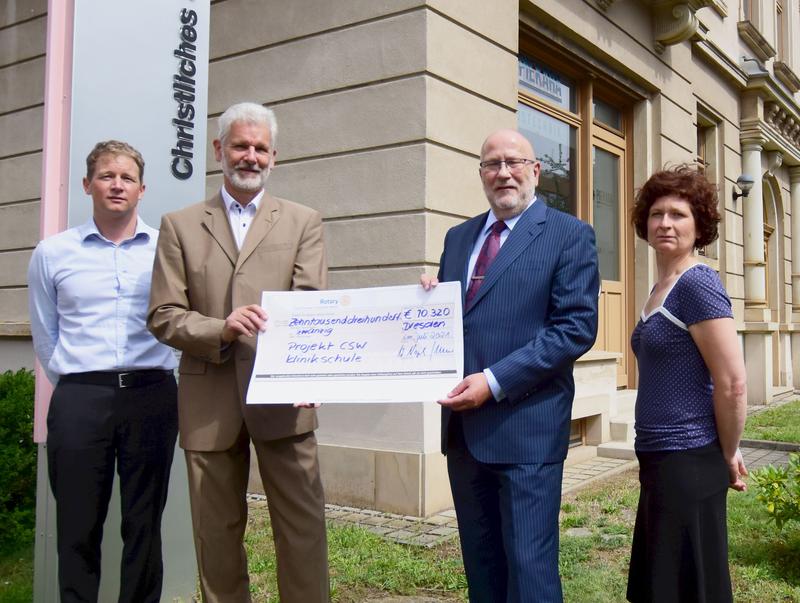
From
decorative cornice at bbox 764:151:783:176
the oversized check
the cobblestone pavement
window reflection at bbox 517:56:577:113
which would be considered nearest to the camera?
the oversized check

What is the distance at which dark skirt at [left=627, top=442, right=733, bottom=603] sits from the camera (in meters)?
2.56

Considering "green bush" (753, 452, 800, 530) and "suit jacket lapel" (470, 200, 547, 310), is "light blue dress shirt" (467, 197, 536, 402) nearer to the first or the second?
"suit jacket lapel" (470, 200, 547, 310)

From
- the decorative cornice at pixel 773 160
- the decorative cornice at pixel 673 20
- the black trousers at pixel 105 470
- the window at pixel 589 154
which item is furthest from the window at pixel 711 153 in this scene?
the black trousers at pixel 105 470

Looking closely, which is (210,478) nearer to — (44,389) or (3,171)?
(44,389)

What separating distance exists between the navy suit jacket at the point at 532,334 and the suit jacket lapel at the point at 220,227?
942 mm

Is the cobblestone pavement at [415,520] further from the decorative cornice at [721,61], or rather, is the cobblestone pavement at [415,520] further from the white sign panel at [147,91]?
the decorative cornice at [721,61]

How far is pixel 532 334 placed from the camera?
2639 millimetres

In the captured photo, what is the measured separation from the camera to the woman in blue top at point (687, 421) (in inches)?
99.4

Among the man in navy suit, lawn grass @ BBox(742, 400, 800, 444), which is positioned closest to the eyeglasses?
the man in navy suit

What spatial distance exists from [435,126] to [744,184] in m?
8.95

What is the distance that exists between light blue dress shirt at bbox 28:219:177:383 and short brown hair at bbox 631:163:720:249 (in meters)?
2.08

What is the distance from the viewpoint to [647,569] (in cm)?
269

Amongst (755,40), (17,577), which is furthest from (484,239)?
(755,40)

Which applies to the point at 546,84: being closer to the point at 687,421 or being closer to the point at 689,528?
the point at 687,421
